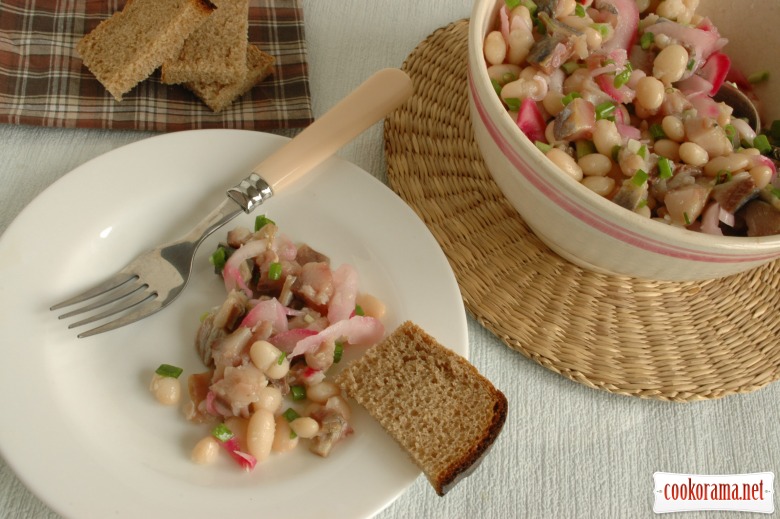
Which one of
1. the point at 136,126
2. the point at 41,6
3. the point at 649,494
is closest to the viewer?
the point at 649,494

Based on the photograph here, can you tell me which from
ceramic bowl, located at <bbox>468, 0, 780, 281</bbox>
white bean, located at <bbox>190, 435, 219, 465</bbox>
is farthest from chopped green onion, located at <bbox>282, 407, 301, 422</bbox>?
ceramic bowl, located at <bbox>468, 0, 780, 281</bbox>

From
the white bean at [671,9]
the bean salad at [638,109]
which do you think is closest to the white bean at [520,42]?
the bean salad at [638,109]

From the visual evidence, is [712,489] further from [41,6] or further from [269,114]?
[41,6]

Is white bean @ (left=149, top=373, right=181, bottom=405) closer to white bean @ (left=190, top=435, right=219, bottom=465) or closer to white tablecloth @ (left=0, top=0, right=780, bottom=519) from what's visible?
white bean @ (left=190, top=435, right=219, bottom=465)

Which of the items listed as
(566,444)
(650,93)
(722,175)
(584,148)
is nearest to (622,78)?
(650,93)

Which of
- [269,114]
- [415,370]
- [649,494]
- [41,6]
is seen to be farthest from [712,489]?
[41,6]

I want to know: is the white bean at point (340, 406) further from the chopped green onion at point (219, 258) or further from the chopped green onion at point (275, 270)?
the chopped green onion at point (219, 258)
